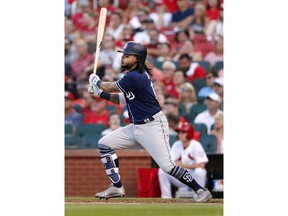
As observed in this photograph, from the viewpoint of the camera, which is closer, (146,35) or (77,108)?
(77,108)

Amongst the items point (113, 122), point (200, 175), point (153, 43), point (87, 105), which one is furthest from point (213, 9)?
point (200, 175)

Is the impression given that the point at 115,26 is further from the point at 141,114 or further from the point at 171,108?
the point at 141,114

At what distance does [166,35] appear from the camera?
16594 millimetres

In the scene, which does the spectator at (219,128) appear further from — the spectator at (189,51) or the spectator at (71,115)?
the spectator at (189,51)

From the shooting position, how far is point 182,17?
662 inches

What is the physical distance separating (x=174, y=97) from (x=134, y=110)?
5109 millimetres

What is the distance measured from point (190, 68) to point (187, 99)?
1023mm

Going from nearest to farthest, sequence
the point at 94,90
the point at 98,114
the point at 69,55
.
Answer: the point at 94,90 < the point at 98,114 < the point at 69,55

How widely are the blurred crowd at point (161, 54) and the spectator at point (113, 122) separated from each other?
0.05 ft

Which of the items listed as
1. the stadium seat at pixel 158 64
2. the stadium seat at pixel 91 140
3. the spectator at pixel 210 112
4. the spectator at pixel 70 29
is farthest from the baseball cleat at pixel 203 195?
the spectator at pixel 70 29

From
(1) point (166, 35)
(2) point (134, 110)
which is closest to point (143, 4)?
(1) point (166, 35)

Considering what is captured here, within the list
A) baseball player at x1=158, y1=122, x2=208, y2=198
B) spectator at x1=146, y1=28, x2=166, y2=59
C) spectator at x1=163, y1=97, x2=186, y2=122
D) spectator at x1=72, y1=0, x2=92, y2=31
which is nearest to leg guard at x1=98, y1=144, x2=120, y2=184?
baseball player at x1=158, y1=122, x2=208, y2=198

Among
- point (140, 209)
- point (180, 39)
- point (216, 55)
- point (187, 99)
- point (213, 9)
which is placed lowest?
point (140, 209)

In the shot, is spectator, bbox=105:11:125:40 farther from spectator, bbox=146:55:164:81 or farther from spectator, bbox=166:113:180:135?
spectator, bbox=166:113:180:135
